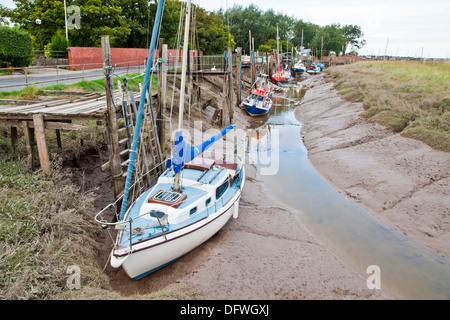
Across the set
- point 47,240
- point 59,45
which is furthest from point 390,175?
point 59,45

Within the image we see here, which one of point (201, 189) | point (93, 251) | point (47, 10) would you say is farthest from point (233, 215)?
point (47, 10)

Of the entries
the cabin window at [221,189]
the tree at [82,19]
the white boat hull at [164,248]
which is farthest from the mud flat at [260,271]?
the tree at [82,19]

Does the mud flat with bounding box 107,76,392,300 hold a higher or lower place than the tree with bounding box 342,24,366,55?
lower

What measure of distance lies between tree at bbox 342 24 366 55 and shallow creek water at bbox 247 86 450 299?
11554 centimetres

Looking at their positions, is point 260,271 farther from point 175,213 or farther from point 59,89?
point 59,89

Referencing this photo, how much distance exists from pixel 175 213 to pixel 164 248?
956 mm

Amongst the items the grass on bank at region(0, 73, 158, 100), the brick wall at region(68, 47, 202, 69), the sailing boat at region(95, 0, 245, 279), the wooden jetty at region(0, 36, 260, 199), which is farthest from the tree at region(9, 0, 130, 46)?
the sailing boat at region(95, 0, 245, 279)

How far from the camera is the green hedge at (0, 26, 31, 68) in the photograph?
2252 centimetres

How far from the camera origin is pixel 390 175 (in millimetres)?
13719

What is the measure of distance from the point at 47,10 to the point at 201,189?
1179 inches

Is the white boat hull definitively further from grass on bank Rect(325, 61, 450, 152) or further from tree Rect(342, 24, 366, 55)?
tree Rect(342, 24, 366, 55)

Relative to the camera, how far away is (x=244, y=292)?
7.54 metres

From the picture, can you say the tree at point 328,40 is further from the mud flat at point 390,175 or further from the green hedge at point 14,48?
the green hedge at point 14,48

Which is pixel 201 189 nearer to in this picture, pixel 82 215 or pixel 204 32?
pixel 82 215
